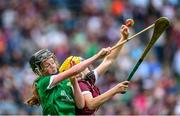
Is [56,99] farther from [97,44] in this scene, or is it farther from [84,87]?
[97,44]

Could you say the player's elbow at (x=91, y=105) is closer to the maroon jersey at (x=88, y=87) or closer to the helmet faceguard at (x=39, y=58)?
the maroon jersey at (x=88, y=87)

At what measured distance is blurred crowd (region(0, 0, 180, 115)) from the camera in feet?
53.0

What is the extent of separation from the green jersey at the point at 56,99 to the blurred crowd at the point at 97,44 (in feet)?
19.6

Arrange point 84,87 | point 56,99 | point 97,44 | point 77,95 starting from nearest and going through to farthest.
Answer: point 77,95
point 56,99
point 84,87
point 97,44

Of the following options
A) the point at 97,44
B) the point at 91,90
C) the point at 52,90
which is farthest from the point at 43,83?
the point at 97,44

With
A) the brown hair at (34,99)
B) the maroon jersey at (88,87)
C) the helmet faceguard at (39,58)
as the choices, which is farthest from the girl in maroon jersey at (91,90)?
the brown hair at (34,99)

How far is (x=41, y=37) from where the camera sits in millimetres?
18922

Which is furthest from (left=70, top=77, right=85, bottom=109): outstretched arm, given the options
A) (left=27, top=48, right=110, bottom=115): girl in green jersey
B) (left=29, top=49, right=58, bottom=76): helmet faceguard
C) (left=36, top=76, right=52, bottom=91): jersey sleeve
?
(left=29, top=49, right=58, bottom=76): helmet faceguard

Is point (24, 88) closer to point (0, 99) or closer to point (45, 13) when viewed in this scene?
point (0, 99)

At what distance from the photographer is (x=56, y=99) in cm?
908

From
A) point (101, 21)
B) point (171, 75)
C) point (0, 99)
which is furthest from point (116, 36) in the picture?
point (0, 99)

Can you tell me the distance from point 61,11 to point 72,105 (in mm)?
10962

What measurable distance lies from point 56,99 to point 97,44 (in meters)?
9.09

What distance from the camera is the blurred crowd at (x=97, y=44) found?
53.0ft
